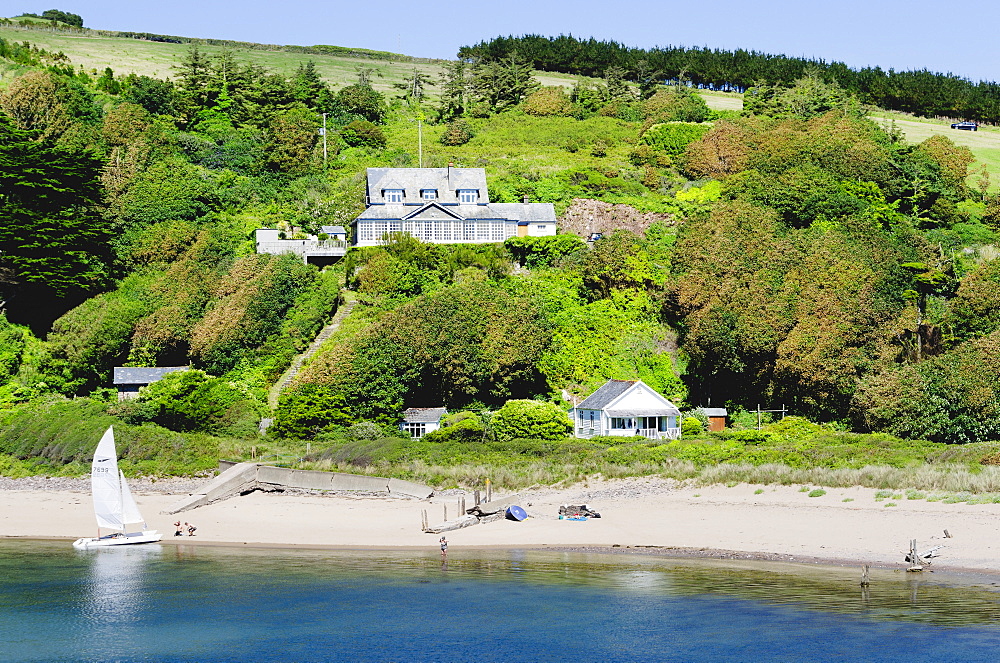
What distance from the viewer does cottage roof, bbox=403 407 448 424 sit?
4941 centimetres

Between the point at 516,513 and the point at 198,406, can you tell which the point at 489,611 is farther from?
the point at 198,406

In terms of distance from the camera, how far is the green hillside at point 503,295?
47.0 meters

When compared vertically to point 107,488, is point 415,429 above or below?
above

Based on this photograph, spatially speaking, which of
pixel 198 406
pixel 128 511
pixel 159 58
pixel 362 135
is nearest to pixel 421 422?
pixel 198 406

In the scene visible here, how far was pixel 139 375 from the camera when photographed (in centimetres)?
5484

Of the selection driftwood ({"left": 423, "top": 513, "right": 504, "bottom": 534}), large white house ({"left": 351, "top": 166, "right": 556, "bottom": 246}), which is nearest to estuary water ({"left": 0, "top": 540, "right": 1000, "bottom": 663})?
driftwood ({"left": 423, "top": 513, "right": 504, "bottom": 534})

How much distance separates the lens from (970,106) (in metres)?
105

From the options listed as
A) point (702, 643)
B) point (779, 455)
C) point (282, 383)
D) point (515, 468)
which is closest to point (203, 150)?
point (282, 383)

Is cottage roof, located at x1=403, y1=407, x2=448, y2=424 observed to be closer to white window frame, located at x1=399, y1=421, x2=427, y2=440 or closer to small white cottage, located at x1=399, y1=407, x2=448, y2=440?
small white cottage, located at x1=399, y1=407, x2=448, y2=440

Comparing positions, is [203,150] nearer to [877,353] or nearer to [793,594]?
[877,353]

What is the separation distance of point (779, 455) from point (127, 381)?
32055 millimetres

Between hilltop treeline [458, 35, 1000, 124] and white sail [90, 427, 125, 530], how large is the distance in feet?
245

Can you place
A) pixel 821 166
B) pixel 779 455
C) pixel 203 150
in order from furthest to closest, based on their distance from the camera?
pixel 203 150 → pixel 821 166 → pixel 779 455

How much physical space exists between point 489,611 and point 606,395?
23.3 meters
